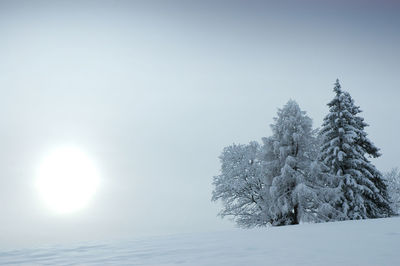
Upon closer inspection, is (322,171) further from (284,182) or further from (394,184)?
(394,184)

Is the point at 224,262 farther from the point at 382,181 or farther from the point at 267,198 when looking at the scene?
the point at 382,181

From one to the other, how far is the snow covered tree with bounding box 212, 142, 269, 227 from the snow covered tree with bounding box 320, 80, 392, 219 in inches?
255

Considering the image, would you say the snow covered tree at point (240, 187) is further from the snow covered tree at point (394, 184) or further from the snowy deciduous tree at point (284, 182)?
the snow covered tree at point (394, 184)

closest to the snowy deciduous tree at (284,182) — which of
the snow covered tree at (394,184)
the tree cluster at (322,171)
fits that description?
the tree cluster at (322,171)

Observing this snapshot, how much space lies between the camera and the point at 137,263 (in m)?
3.87

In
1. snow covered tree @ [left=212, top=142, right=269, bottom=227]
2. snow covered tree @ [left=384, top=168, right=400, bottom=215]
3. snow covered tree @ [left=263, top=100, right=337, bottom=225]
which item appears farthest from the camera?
snow covered tree @ [left=384, top=168, right=400, bottom=215]

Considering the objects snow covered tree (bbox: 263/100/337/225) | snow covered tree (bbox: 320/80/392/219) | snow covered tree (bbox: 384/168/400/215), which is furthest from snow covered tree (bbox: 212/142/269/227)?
snow covered tree (bbox: 384/168/400/215)

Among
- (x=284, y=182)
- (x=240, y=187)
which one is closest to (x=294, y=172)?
(x=284, y=182)

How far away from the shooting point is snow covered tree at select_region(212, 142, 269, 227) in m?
28.7

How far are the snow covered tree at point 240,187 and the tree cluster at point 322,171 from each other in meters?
1.61

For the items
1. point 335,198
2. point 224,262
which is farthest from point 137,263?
point 335,198

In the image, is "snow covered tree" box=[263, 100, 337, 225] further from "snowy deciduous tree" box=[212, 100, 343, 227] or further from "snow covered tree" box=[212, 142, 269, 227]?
"snow covered tree" box=[212, 142, 269, 227]

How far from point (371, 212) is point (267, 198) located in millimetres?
7346

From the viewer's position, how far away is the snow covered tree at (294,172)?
22.6 metres
